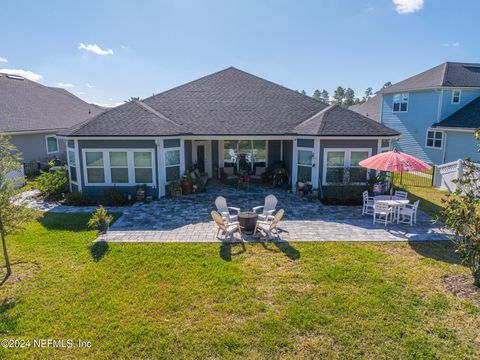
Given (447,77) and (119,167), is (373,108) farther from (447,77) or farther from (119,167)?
(119,167)

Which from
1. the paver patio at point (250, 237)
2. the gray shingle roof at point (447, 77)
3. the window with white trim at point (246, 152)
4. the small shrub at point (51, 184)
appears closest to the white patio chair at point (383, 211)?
the paver patio at point (250, 237)

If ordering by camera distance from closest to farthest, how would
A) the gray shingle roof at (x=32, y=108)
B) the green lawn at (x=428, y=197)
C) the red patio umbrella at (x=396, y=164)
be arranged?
1. the red patio umbrella at (x=396, y=164)
2. the green lawn at (x=428, y=197)
3. the gray shingle roof at (x=32, y=108)

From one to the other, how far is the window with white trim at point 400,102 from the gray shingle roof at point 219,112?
1208 cm

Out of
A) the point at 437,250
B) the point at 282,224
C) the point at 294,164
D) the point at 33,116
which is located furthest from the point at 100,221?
the point at 33,116

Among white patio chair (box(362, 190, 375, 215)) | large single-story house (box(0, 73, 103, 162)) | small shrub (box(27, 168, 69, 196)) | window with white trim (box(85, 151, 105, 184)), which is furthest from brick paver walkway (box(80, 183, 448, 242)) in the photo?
large single-story house (box(0, 73, 103, 162))

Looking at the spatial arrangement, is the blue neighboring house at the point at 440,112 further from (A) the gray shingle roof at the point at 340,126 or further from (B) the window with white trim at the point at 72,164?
(B) the window with white trim at the point at 72,164

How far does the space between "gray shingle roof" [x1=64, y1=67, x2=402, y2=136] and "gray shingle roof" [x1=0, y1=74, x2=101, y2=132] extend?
889 centimetres

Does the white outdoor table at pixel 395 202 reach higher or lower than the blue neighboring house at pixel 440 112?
lower

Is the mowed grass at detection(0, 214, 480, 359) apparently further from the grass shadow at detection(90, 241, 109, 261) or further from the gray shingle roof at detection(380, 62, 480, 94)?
the gray shingle roof at detection(380, 62, 480, 94)

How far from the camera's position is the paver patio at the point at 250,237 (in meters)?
9.66

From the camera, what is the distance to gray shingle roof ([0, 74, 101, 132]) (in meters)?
20.0

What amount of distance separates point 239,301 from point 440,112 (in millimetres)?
23763

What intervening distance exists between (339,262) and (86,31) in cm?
1730

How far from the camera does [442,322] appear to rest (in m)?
5.55
